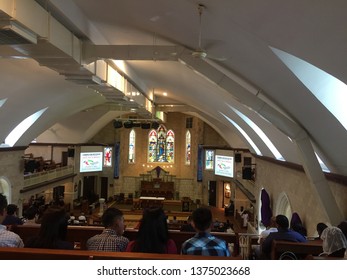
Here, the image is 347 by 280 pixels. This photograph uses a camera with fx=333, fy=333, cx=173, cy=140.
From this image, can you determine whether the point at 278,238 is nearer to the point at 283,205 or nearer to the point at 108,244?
the point at 108,244

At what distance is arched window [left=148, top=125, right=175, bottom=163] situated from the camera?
2886cm

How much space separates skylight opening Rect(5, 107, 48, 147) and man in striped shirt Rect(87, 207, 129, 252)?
11.9 metres

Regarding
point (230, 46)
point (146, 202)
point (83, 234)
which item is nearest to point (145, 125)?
point (146, 202)

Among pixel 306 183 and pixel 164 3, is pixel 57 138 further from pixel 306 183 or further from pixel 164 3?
pixel 164 3

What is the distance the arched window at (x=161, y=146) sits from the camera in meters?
28.9

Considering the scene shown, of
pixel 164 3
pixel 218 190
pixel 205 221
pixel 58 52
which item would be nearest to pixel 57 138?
pixel 218 190

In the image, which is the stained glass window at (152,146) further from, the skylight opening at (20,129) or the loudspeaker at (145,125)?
the skylight opening at (20,129)

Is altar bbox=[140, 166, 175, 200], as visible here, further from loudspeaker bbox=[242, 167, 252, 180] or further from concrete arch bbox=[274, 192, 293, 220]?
concrete arch bbox=[274, 192, 293, 220]

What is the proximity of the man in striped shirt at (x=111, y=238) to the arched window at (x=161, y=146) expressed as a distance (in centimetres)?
2533

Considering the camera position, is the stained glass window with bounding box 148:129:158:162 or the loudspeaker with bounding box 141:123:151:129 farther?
the stained glass window with bounding box 148:129:158:162

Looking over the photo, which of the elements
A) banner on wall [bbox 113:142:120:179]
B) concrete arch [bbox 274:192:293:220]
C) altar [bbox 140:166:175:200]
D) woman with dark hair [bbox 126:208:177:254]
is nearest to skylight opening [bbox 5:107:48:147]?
concrete arch [bbox 274:192:293:220]

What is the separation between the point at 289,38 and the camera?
393cm

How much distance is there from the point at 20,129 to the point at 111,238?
40.8 ft
